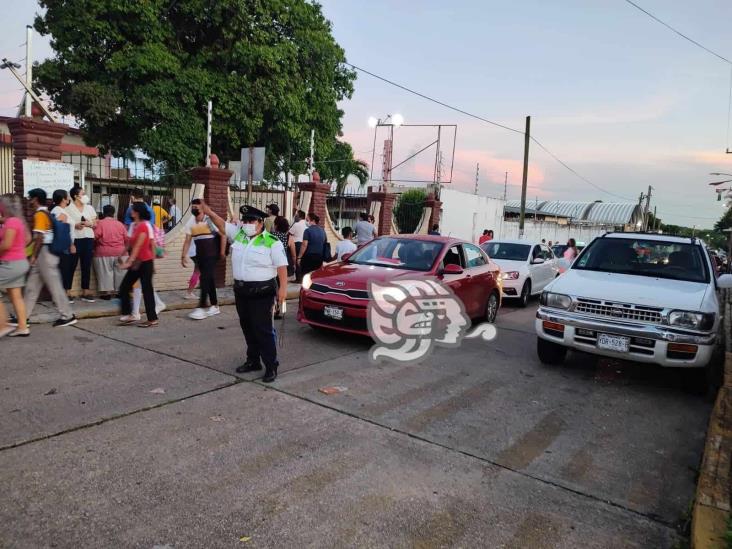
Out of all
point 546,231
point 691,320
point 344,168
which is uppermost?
point 344,168

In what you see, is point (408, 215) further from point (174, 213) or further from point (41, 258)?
point (41, 258)

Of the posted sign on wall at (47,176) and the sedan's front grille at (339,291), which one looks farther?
the posted sign on wall at (47,176)

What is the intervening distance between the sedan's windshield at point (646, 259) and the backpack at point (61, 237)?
712 centimetres

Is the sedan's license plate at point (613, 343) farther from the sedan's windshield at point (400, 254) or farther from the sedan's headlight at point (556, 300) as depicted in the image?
the sedan's windshield at point (400, 254)

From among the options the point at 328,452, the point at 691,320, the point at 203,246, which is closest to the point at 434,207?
the point at 203,246

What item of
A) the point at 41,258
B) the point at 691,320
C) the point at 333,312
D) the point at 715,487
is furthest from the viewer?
the point at 333,312

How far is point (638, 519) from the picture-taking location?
335 centimetres

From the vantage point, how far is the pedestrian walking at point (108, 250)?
845 cm

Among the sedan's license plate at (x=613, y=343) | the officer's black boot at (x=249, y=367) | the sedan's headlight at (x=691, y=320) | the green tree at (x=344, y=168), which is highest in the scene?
the green tree at (x=344, y=168)

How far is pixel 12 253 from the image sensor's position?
6.18 metres

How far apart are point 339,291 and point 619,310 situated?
3427 mm

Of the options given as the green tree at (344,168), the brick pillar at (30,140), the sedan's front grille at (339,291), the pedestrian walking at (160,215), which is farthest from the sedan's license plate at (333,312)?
the green tree at (344,168)

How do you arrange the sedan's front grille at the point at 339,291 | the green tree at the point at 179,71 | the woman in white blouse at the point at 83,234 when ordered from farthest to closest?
the green tree at the point at 179,71 → the woman in white blouse at the point at 83,234 → the sedan's front grille at the point at 339,291

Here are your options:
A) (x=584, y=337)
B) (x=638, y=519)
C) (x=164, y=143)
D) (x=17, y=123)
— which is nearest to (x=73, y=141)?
(x=164, y=143)
